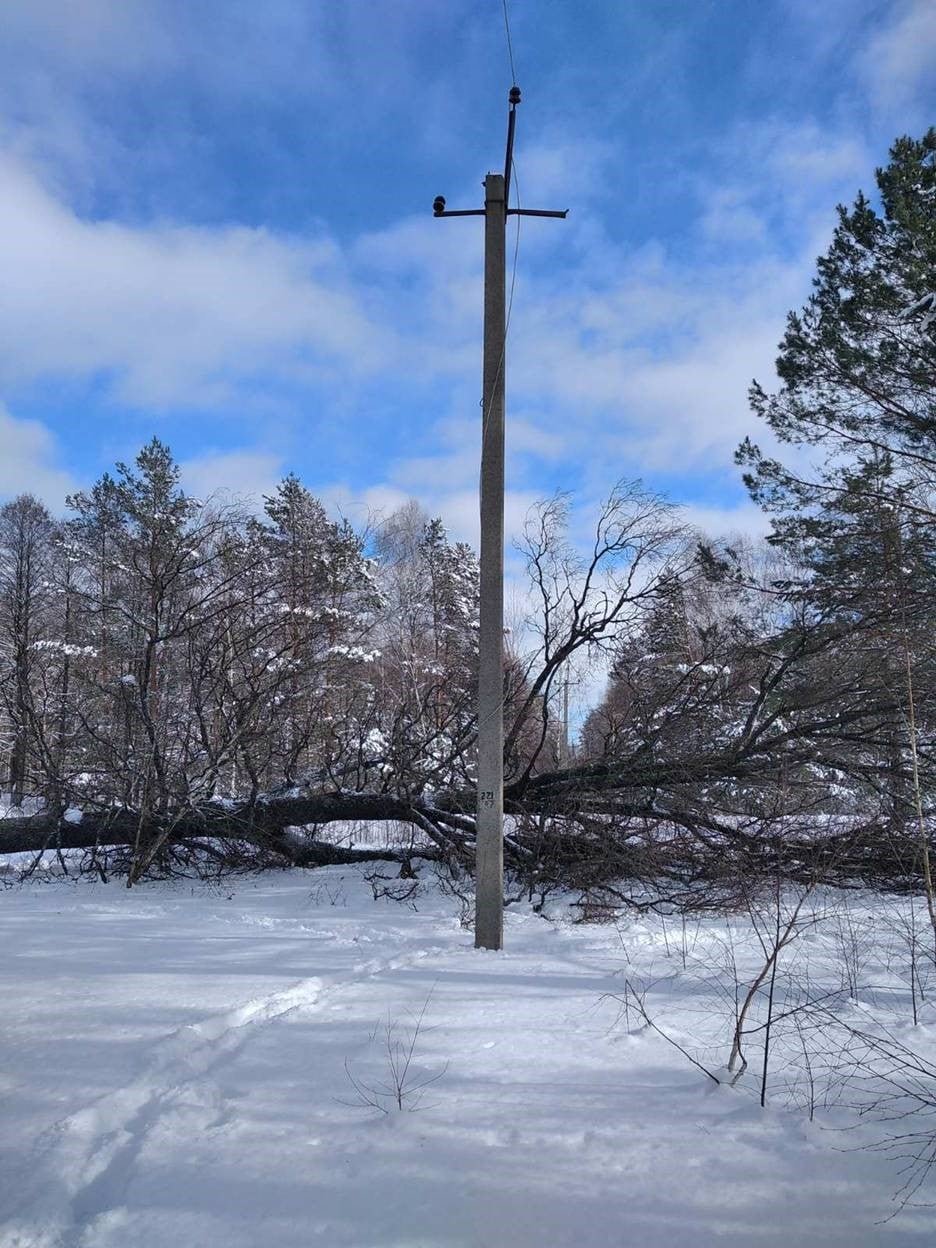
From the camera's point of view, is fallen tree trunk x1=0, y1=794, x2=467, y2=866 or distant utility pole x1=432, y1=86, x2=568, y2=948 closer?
distant utility pole x1=432, y1=86, x2=568, y2=948

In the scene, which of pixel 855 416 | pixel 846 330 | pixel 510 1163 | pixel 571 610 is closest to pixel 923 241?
pixel 846 330

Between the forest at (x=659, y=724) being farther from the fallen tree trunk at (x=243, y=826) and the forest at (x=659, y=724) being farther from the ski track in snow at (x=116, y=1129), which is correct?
the ski track in snow at (x=116, y=1129)

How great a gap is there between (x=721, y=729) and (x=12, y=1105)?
28.0ft

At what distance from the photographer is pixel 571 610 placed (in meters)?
11.2

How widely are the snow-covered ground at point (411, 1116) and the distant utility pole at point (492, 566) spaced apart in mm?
702

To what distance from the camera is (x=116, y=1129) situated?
284 centimetres

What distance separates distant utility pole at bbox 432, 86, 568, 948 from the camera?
245 inches

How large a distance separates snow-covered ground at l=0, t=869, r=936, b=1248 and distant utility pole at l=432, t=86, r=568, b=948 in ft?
2.30

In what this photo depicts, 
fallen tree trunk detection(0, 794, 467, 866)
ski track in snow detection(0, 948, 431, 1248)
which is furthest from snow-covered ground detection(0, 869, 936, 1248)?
fallen tree trunk detection(0, 794, 467, 866)

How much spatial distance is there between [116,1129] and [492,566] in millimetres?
4473

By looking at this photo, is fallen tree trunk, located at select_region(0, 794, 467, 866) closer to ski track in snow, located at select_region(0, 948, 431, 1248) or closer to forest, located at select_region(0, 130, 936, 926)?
forest, located at select_region(0, 130, 936, 926)

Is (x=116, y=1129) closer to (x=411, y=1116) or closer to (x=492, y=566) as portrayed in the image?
(x=411, y=1116)

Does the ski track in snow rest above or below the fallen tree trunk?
below

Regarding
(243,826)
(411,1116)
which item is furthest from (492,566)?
(243,826)
